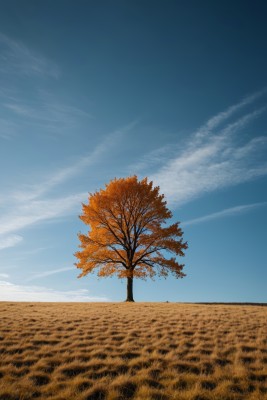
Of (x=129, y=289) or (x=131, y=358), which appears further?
(x=129, y=289)

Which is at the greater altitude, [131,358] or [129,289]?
[129,289]

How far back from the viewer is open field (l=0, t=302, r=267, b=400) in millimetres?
9742

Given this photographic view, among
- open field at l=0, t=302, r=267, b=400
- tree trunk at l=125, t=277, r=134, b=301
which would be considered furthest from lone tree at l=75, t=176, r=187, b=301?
open field at l=0, t=302, r=267, b=400

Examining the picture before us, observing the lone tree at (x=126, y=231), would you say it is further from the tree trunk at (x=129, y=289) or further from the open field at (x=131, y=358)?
the open field at (x=131, y=358)

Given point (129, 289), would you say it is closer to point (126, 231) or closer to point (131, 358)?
point (126, 231)

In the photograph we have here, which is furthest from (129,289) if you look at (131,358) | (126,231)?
(131,358)

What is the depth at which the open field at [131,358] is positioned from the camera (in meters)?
9.74

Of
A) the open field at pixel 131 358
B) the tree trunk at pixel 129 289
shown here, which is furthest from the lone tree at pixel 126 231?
the open field at pixel 131 358

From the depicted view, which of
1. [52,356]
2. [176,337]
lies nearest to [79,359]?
[52,356]

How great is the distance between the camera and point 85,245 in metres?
34.7

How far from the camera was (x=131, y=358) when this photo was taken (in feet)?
41.4

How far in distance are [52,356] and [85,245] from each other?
22145 millimetres

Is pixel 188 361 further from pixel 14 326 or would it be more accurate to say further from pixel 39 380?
pixel 14 326

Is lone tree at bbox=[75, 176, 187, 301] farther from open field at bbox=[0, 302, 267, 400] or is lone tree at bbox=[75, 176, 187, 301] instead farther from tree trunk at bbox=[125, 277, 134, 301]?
open field at bbox=[0, 302, 267, 400]
